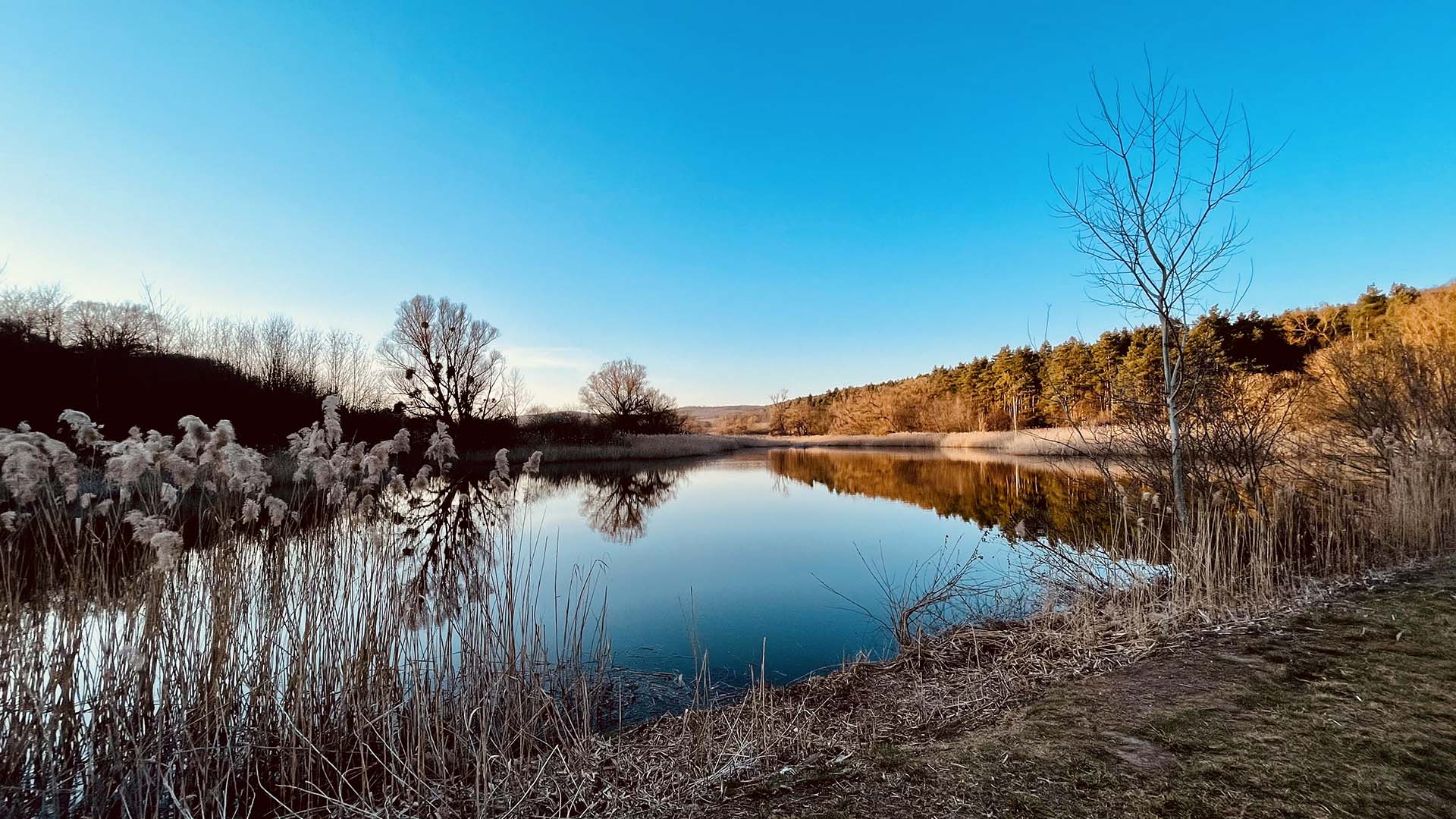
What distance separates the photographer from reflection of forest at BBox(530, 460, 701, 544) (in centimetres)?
1045

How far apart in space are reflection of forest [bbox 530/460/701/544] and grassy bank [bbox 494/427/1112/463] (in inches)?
59.7

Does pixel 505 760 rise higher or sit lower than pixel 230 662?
lower

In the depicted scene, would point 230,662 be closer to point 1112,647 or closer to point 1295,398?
point 1112,647

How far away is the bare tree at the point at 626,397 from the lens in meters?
41.1

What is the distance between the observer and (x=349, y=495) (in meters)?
3.33

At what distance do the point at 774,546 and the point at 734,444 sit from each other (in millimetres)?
38025

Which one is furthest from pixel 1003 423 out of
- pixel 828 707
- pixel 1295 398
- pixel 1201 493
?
pixel 828 707

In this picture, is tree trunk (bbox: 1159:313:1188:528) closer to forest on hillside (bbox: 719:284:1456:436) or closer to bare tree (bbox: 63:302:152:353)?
forest on hillside (bbox: 719:284:1456:436)

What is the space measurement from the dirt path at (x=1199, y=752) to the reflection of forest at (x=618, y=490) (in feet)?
23.5

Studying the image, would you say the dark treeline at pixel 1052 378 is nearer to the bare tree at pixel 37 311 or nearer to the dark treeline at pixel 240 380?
the dark treeline at pixel 240 380

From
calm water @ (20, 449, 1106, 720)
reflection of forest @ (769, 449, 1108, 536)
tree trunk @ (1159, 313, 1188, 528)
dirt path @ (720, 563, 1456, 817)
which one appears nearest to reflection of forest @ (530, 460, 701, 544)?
calm water @ (20, 449, 1106, 720)

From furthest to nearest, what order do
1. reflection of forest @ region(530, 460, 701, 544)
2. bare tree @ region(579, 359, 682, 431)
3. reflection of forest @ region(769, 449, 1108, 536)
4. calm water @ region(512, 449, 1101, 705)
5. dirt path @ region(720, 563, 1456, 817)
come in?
1. bare tree @ region(579, 359, 682, 431)
2. reflection of forest @ region(530, 460, 701, 544)
3. reflection of forest @ region(769, 449, 1108, 536)
4. calm water @ region(512, 449, 1101, 705)
5. dirt path @ region(720, 563, 1456, 817)

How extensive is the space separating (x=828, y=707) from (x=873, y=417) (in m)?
52.7

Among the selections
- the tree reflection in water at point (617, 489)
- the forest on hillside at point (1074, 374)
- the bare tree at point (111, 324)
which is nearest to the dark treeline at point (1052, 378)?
the forest on hillside at point (1074, 374)
